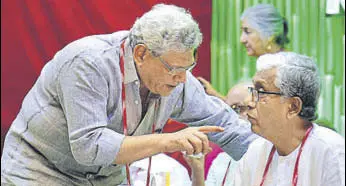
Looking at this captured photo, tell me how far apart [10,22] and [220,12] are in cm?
145

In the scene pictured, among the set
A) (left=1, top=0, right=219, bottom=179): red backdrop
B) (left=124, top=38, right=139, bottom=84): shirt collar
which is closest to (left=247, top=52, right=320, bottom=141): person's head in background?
(left=124, top=38, right=139, bottom=84): shirt collar

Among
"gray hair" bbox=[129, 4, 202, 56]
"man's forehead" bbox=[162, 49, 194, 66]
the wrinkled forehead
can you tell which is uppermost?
"gray hair" bbox=[129, 4, 202, 56]

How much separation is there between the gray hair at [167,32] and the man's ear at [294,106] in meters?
0.44

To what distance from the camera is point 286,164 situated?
8.45 ft

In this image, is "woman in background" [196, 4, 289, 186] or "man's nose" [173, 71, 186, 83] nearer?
"man's nose" [173, 71, 186, 83]

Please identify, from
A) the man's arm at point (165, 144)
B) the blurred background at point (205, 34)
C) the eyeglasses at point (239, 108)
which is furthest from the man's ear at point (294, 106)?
the blurred background at point (205, 34)

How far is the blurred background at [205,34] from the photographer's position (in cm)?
476

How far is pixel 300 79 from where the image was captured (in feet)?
8.20

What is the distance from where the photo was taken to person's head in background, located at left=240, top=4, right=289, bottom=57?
4.63 meters

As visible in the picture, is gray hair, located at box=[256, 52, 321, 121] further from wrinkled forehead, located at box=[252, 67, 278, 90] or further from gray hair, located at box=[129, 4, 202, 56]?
gray hair, located at box=[129, 4, 202, 56]

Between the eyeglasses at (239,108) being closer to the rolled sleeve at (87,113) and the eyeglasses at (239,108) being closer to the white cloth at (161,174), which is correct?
the white cloth at (161,174)

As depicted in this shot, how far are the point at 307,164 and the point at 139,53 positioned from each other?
690 mm

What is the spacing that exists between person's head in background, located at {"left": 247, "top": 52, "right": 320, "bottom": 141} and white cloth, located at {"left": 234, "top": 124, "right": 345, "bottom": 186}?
0.08 metres

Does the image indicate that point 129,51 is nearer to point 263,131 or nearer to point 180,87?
point 180,87
